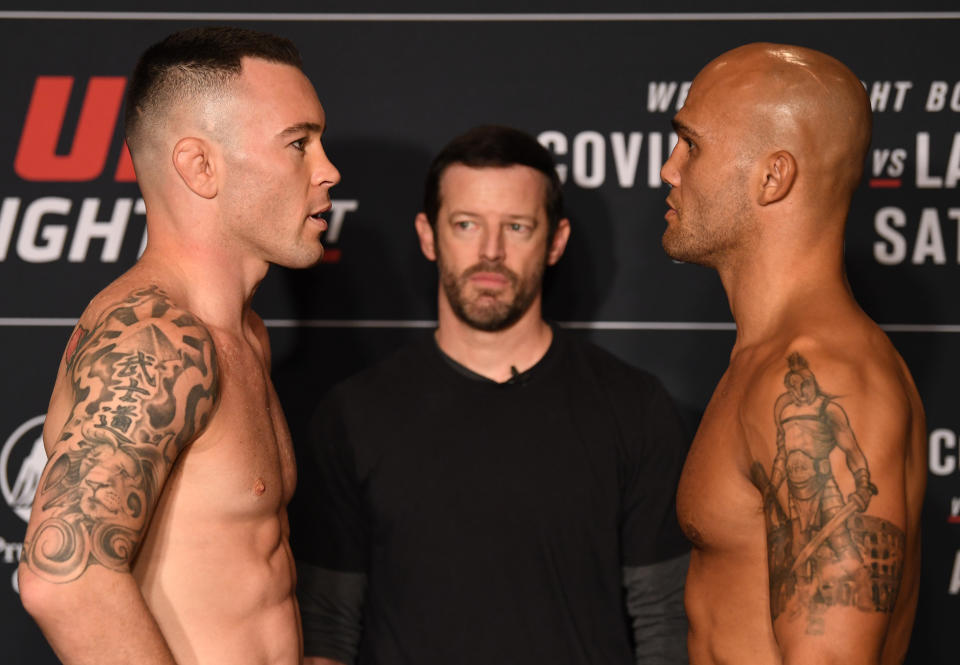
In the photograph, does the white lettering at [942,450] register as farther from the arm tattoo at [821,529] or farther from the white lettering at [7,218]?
the white lettering at [7,218]

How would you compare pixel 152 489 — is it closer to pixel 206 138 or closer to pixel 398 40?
pixel 206 138

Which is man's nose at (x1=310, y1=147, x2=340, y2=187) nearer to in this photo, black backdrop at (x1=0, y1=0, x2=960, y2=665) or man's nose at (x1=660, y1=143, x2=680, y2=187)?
man's nose at (x1=660, y1=143, x2=680, y2=187)

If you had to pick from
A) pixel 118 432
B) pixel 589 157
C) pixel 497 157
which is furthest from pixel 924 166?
pixel 118 432

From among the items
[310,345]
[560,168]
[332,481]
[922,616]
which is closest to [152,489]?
[332,481]

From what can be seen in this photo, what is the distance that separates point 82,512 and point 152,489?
10 centimetres

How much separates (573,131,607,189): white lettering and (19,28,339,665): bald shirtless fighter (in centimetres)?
111

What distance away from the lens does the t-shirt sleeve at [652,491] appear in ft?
7.59

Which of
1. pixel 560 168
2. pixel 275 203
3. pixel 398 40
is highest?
pixel 398 40

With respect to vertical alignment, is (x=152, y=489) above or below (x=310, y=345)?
below

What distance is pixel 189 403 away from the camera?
149cm

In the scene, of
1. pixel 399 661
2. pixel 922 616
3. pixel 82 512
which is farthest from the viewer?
pixel 922 616

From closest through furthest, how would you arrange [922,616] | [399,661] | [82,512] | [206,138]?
[82,512], [206,138], [399,661], [922,616]

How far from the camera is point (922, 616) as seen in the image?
108 inches

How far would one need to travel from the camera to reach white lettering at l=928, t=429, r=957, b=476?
275cm
